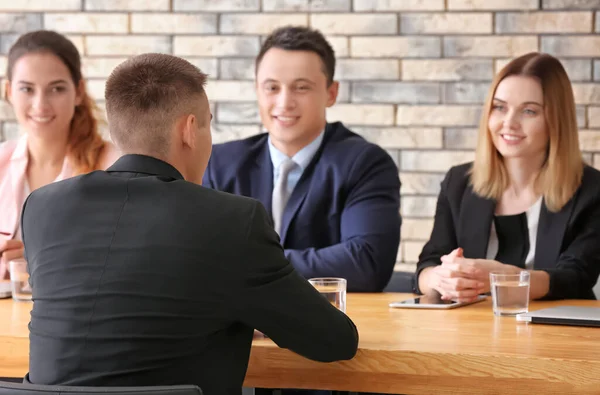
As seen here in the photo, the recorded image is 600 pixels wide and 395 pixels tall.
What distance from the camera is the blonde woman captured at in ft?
8.55

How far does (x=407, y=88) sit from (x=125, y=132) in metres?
2.16

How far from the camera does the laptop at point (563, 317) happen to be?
6.23 feet

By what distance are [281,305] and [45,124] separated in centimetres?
173

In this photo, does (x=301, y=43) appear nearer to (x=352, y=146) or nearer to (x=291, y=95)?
(x=291, y=95)

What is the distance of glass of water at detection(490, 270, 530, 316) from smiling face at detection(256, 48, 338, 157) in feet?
3.17

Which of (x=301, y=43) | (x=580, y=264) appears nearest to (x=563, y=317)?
(x=580, y=264)

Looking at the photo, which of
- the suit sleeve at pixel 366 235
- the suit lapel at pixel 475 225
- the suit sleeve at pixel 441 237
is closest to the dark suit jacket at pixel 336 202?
the suit sleeve at pixel 366 235

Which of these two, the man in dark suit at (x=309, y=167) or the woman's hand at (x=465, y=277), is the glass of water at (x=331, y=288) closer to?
the woman's hand at (x=465, y=277)

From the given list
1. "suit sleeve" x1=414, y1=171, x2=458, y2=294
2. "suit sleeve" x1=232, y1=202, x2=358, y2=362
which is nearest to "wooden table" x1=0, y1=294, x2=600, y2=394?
"suit sleeve" x1=232, y1=202, x2=358, y2=362

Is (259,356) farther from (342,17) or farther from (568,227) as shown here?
(342,17)

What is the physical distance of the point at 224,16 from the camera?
3.73 metres

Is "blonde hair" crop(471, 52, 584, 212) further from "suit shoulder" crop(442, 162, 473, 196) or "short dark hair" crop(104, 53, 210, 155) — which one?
"short dark hair" crop(104, 53, 210, 155)

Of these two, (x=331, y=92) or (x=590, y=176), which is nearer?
(x=590, y=176)

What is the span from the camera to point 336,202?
106 inches
